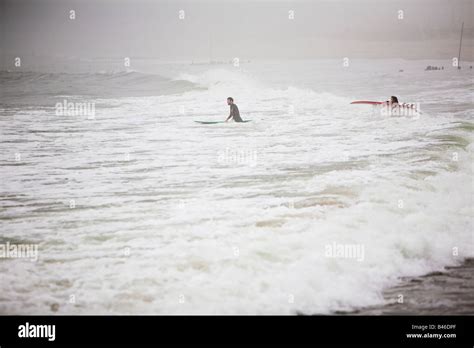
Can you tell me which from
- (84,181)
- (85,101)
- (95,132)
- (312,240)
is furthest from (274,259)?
(85,101)

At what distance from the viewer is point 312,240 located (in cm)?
402

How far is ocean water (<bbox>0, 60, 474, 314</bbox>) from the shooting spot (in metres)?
3.33

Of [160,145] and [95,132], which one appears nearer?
[160,145]

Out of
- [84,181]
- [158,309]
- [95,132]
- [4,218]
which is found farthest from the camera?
[95,132]

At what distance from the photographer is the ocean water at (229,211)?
3328 millimetres

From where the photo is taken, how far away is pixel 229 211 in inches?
188

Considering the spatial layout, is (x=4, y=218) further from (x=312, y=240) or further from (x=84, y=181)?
(x=312, y=240)

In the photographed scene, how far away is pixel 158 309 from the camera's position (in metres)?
3.14

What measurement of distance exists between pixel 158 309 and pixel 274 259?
3.35 feet

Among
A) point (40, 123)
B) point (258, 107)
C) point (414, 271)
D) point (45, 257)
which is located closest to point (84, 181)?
point (45, 257)

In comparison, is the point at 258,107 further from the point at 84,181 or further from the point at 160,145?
the point at 84,181
